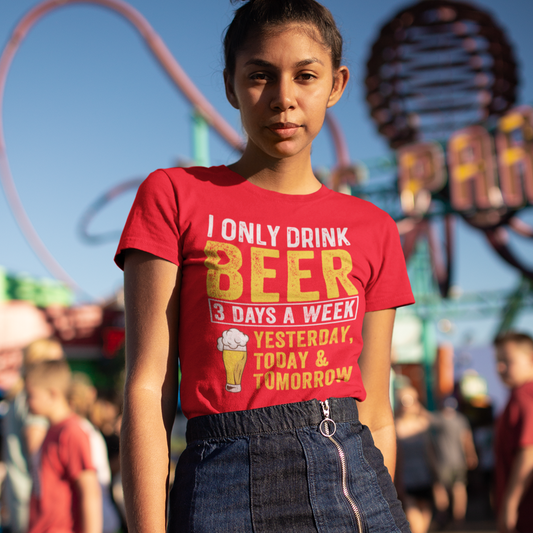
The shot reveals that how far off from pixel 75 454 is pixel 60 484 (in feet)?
0.52

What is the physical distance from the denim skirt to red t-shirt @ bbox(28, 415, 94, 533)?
2.10 metres

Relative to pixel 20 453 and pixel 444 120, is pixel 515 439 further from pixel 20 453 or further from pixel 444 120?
pixel 444 120

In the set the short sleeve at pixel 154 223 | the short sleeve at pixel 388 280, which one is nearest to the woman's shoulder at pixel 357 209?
the short sleeve at pixel 388 280

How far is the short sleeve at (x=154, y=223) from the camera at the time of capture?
1.07 m

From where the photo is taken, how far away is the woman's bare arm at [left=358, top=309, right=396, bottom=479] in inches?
49.2

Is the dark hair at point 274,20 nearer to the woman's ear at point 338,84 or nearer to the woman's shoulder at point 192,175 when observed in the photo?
the woman's ear at point 338,84

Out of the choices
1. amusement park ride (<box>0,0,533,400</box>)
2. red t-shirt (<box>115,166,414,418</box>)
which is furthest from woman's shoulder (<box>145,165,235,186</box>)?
amusement park ride (<box>0,0,533,400</box>)

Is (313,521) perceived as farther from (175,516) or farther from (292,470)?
(175,516)

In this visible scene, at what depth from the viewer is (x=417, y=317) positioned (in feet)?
74.8

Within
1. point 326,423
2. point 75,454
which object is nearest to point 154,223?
point 326,423

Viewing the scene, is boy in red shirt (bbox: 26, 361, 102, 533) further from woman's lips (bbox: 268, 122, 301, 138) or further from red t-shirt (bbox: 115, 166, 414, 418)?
woman's lips (bbox: 268, 122, 301, 138)

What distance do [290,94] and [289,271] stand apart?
34cm

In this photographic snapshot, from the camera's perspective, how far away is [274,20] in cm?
115

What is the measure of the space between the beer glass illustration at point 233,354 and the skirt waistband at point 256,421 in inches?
2.1
